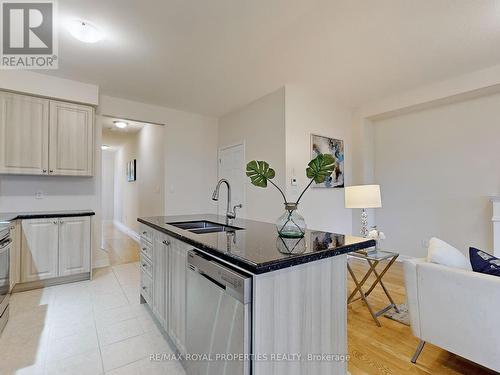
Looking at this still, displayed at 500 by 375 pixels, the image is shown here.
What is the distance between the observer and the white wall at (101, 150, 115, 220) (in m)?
8.83

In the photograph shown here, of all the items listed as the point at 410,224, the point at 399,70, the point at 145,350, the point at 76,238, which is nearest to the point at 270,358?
the point at 145,350

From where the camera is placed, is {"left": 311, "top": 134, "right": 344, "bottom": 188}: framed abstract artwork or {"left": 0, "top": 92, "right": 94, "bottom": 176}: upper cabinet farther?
{"left": 311, "top": 134, "right": 344, "bottom": 188}: framed abstract artwork

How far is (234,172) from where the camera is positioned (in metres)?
4.57

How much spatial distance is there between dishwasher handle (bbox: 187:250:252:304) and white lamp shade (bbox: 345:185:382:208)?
6.45ft

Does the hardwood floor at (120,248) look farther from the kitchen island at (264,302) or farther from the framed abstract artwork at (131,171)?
the kitchen island at (264,302)

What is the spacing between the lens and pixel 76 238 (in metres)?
3.20

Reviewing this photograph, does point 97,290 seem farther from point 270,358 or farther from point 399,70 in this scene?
point 399,70

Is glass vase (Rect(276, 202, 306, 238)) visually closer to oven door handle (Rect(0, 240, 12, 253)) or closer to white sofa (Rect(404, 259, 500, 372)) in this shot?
white sofa (Rect(404, 259, 500, 372))

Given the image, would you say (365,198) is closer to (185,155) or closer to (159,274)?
(159,274)

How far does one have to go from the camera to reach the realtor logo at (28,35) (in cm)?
209

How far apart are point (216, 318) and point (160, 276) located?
0.95 metres

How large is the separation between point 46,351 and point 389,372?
2.39 meters

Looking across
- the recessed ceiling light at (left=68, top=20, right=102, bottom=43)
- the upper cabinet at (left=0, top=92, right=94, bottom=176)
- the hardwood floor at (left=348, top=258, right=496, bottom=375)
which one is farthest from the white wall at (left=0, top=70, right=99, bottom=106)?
the hardwood floor at (left=348, top=258, right=496, bottom=375)

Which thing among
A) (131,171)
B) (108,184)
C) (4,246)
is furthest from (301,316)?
(108,184)
